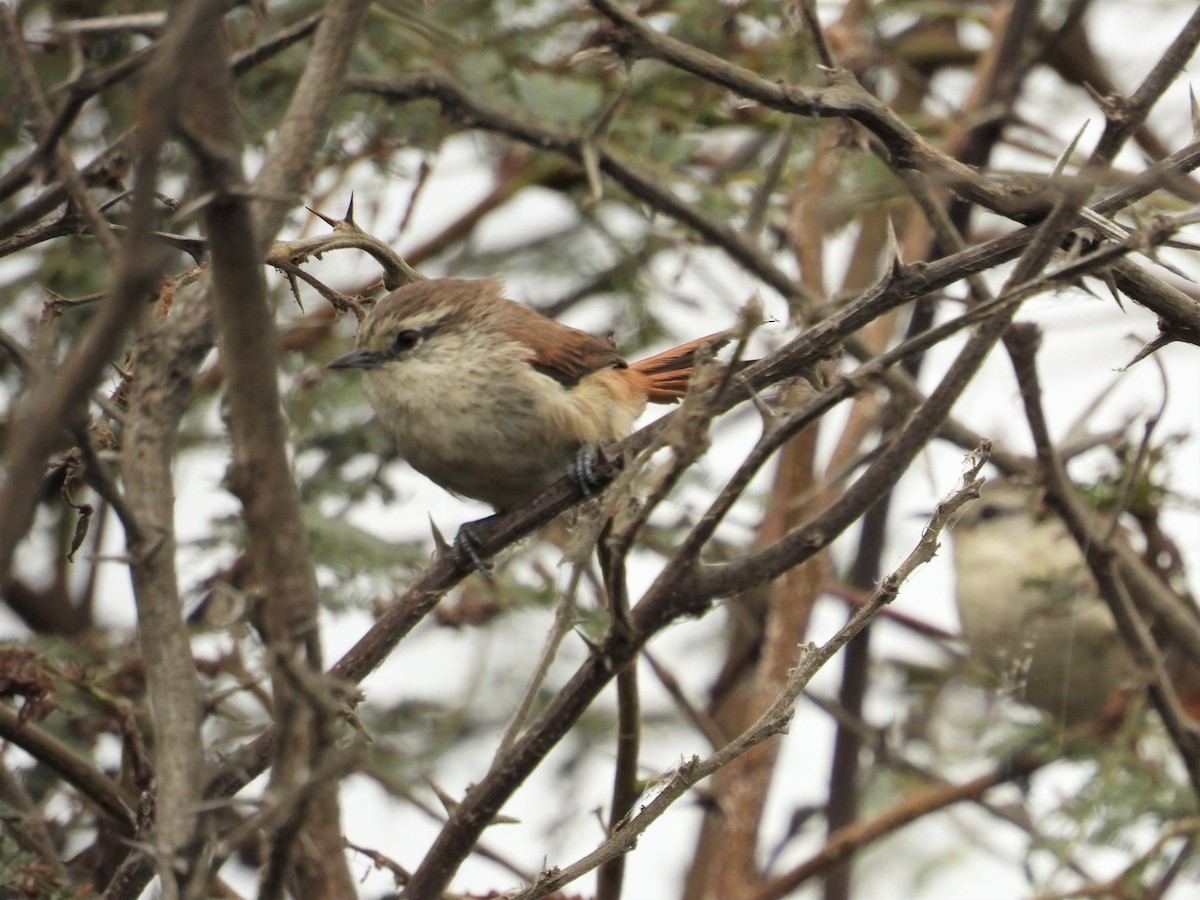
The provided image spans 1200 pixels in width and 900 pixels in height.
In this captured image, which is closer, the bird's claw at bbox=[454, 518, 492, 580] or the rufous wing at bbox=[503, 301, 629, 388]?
the bird's claw at bbox=[454, 518, 492, 580]

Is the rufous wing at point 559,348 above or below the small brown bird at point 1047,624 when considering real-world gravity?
below

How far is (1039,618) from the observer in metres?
6.18

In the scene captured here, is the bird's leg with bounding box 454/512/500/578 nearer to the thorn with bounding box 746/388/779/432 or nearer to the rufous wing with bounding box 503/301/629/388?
the rufous wing with bounding box 503/301/629/388

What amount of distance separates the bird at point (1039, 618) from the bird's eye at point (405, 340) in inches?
A: 109

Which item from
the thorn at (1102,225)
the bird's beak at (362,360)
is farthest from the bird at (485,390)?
the thorn at (1102,225)

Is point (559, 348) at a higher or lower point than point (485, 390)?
higher

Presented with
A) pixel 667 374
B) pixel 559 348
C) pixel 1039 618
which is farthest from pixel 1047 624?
pixel 559 348

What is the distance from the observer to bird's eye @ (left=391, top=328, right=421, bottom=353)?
4.03 metres

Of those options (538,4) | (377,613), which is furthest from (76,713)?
(538,4)

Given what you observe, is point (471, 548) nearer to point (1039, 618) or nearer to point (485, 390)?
point (485, 390)

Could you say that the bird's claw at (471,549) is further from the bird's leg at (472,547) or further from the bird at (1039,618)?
the bird at (1039,618)

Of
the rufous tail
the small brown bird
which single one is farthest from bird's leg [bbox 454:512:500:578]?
the small brown bird

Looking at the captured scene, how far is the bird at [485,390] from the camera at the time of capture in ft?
12.7

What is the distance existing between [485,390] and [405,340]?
287mm
